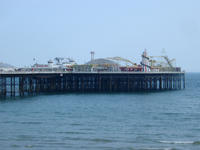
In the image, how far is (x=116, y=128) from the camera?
3403 centimetres

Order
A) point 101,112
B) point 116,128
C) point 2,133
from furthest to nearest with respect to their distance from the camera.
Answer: point 101,112, point 116,128, point 2,133

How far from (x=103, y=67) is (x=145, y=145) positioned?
62.1 m

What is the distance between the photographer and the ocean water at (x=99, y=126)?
28.3 meters

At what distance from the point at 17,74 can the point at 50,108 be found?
656 inches

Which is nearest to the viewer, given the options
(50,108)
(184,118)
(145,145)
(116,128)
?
(145,145)

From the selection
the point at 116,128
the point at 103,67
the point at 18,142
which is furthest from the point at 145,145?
the point at 103,67

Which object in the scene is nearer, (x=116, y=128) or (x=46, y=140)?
(x=46, y=140)

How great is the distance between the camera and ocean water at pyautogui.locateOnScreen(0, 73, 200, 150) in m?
28.3

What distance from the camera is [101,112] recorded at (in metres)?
44.8

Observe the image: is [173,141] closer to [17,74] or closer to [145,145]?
[145,145]

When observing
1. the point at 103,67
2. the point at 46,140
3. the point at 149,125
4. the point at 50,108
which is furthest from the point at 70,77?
the point at 46,140

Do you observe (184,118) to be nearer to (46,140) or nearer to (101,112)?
(101,112)

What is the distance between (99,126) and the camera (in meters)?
35.1

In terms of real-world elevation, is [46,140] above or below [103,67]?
below
